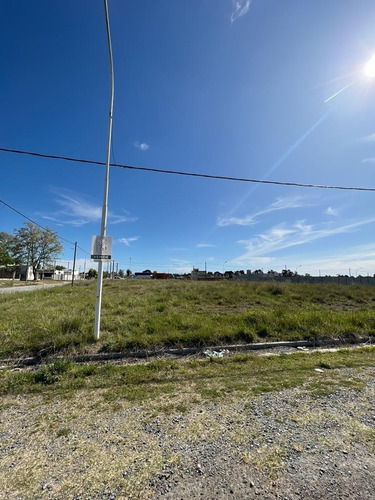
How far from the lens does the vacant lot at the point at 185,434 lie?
6.00ft

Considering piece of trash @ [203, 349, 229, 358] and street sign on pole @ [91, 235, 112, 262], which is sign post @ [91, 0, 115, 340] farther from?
piece of trash @ [203, 349, 229, 358]

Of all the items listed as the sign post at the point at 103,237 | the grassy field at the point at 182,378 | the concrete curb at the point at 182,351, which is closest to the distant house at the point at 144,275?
the sign post at the point at 103,237

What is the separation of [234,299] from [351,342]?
21.4ft

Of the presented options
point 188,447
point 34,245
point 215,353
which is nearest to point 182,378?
point 215,353

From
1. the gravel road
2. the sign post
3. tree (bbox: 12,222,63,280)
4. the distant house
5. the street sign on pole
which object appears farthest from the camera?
the distant house

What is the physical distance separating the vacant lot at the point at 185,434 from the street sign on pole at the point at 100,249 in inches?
98.8

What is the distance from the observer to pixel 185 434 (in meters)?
2.46

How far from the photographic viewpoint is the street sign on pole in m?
5.70

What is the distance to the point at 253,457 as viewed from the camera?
2.13 metres

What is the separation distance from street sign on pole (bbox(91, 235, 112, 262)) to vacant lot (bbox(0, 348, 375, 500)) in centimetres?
251

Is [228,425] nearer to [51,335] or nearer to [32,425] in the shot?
[32,425]

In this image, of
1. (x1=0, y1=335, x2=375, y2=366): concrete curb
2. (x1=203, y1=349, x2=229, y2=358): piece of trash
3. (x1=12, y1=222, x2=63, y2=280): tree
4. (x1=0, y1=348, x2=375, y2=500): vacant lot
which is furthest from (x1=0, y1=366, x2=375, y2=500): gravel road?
(x1=12, y1=222, x2=63, y2=280): tree

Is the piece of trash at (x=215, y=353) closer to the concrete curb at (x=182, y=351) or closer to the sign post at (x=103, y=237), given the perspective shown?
the concrete curb at (x=182, y=351)

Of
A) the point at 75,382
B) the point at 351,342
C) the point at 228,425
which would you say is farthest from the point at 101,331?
the point at 351,342
